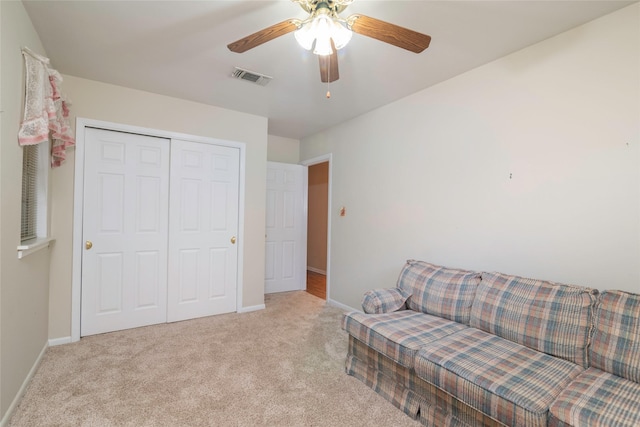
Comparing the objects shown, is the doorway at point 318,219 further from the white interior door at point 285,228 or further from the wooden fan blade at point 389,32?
the wooden fan blade at point 389,32

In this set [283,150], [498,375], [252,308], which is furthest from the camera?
[283,150]

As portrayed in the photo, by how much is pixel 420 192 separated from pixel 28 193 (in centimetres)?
335

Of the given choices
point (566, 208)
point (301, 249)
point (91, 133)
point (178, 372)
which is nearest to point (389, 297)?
point (566, 208)

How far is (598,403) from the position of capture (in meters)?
1.27

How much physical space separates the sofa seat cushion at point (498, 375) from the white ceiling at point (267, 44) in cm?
202

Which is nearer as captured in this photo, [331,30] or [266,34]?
[331,30]

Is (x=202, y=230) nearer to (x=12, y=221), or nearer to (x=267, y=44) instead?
(x=12, y=221)

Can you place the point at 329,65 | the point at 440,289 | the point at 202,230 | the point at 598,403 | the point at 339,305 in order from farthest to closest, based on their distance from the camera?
1. the point at 339,305
2. the point at 202,230
3. the point at 440,289
4. the point at 329,65
5. the point at 598,403

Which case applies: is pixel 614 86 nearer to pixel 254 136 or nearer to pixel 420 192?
pixel 420 192

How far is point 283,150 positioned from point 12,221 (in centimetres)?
A: 343

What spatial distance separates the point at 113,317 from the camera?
3014 millimetres

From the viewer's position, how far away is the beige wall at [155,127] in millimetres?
2750

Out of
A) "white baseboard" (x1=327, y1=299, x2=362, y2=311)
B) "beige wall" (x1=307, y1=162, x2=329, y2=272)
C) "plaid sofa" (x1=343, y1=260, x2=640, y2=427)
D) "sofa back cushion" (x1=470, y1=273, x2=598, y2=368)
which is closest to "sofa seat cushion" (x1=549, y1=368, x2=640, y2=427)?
"plaid sofa" (x1=343, y1=260, x2=640, y2=427)

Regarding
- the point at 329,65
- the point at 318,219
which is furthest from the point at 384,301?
the point at 318,219
